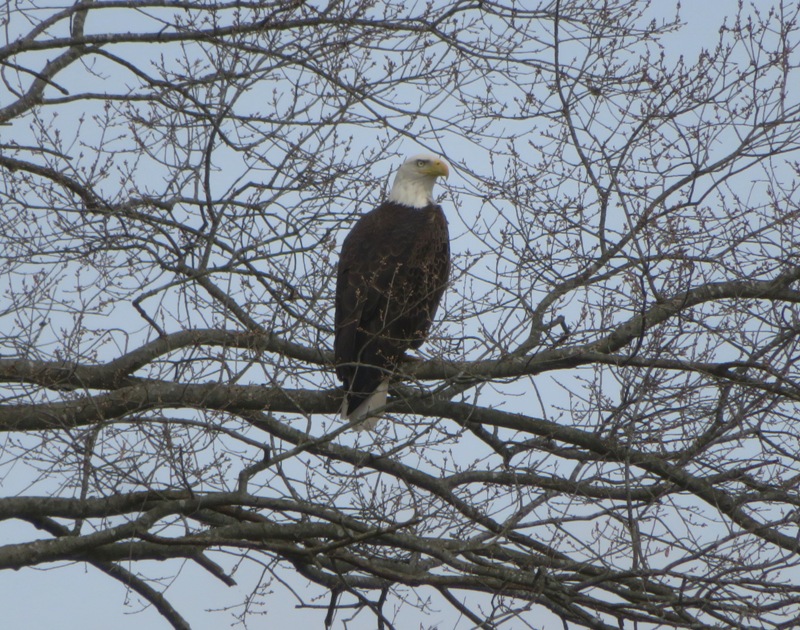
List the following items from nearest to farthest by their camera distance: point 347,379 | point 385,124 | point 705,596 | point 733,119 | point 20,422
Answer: point 705,596 → point 20,422 → point 733,119 → point 347,379 → point 385,124

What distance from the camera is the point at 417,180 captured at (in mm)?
7359

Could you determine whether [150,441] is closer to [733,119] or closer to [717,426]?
[717,426]

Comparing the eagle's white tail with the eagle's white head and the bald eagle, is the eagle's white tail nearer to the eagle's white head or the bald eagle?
the bald eagle

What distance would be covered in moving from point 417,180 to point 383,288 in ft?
3.98

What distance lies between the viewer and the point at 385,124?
6.52 metres

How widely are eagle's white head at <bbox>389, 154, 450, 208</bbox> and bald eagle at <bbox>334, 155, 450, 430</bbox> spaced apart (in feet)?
0.41

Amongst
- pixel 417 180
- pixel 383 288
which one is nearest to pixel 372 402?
pixel 383 288

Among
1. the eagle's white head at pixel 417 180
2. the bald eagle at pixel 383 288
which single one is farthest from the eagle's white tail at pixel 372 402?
the eagle's white head at pixel 417 180

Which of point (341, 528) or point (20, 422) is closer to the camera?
point (341, 528)

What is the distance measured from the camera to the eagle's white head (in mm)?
7246

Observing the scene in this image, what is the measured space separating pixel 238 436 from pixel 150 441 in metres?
0.45

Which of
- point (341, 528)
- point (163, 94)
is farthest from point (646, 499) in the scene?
point (163, 94)

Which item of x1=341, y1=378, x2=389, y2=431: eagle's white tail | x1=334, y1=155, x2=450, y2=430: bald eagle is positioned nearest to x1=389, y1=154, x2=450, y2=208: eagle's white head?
x1=334, y1=155, x2=450, y2=430: bald eagle

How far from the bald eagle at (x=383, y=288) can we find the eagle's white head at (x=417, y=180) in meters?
0.13
